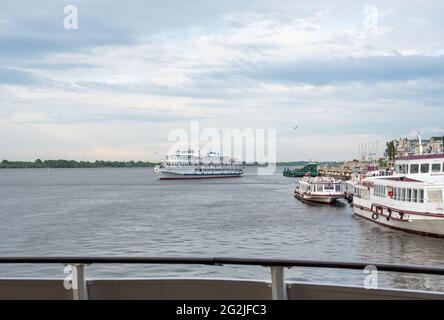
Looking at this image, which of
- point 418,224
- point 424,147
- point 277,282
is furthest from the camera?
point 424,147

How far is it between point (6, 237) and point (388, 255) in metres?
26.2

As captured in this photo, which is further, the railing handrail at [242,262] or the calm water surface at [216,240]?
the calm water surface at [216,240]

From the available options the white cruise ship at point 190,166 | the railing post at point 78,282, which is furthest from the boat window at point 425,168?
the white cruise ship at point 190,166

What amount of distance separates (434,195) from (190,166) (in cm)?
13373

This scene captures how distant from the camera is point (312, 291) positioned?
4.79 m

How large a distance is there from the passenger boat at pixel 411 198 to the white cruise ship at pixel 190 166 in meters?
118

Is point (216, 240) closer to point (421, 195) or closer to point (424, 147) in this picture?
point (421, 195)

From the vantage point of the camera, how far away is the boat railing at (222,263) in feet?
14.0

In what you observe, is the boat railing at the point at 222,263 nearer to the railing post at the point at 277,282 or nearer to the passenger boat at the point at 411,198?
the railing post at the point at 277,282

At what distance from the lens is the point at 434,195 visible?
35219 millimetres

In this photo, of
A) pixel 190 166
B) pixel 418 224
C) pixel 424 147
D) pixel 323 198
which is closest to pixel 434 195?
pixel 418 224

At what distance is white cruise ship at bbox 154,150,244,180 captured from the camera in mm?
164250
